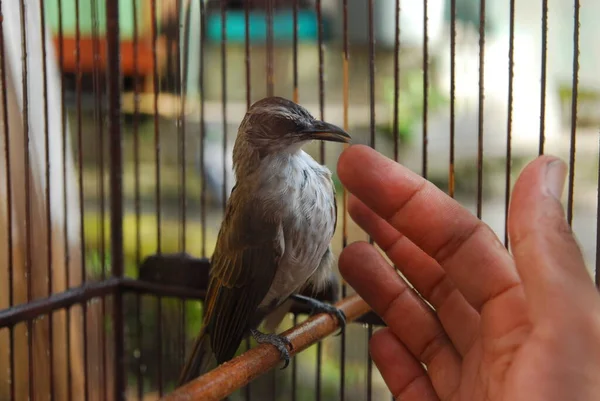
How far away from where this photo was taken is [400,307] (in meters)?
0.82

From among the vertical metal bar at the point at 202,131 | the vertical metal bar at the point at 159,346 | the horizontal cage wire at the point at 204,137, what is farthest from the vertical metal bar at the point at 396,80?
the vertical metal bar at the point at 159,346

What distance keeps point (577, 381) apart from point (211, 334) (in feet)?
1.93

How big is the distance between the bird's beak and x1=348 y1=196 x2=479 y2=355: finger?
134 mm

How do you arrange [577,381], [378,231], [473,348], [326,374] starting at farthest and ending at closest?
1. [326,374]
2. [378,231]
3. [473,348]
4. [577,381]

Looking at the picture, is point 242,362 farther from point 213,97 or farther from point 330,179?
point 213,97

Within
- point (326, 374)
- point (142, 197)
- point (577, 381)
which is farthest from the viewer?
point (142, 197)

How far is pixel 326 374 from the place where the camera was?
103 centimetres

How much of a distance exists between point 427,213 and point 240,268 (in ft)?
1.21

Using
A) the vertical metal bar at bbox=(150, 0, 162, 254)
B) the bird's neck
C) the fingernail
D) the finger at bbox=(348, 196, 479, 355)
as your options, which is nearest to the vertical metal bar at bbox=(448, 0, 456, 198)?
the finger at bbox=(348, 196, 479, 355)

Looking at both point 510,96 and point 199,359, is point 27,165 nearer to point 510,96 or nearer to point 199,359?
point 199,359

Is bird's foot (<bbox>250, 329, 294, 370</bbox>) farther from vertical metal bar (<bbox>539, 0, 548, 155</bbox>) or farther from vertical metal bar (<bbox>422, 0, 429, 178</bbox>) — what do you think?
vertical metal bar (<bbox>539, 0, 548, 155</bbox>)

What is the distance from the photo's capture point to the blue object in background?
0.97 metres

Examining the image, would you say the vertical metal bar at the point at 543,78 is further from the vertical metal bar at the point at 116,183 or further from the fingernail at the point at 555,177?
the vertical metal bar at the point at 116,183

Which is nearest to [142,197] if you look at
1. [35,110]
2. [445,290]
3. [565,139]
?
[35,110]
